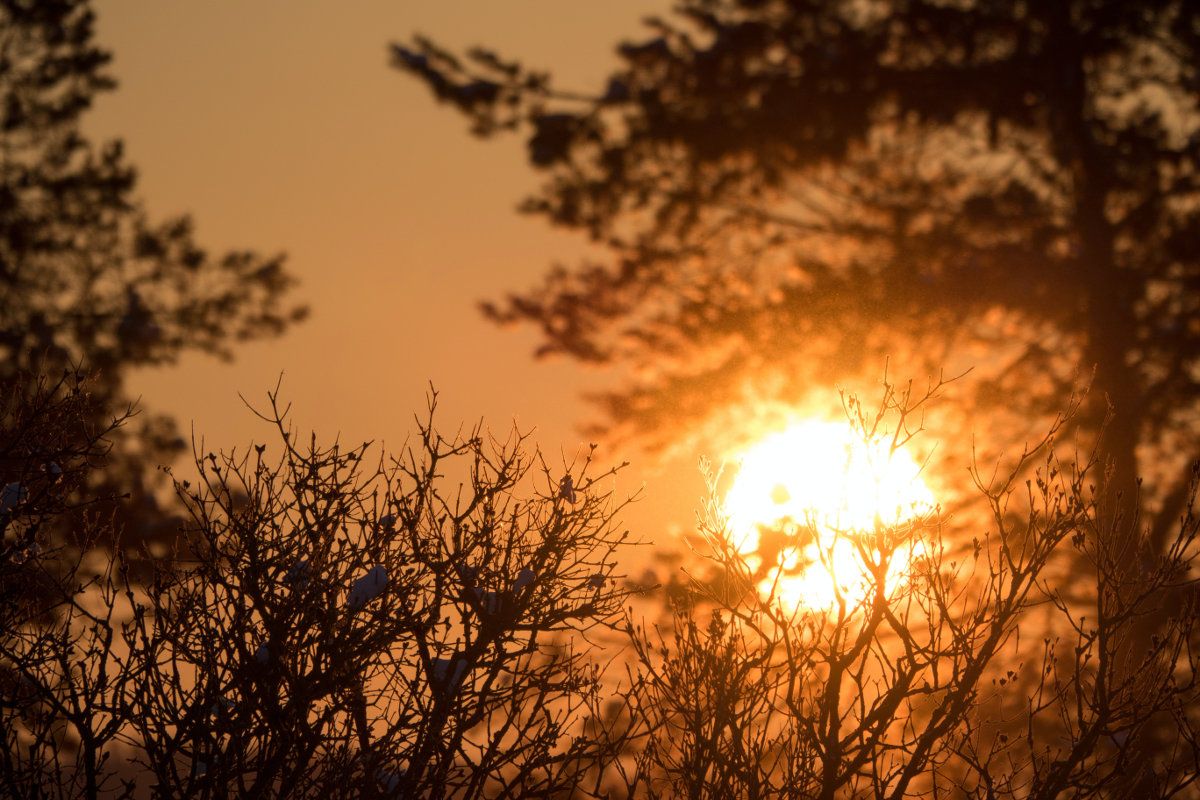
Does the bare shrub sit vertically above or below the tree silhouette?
below

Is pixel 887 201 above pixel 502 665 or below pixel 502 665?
above

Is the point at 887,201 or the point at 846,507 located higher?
the point at 887,201

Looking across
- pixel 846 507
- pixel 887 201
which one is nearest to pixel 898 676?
pixel 846 507

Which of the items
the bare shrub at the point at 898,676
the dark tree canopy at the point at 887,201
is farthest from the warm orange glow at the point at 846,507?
the dark tree canopy at the point at 887,201

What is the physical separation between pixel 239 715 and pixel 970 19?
11.8 m

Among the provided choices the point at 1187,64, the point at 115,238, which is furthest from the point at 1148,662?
the point at 115,238

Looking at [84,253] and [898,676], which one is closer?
[898,676]

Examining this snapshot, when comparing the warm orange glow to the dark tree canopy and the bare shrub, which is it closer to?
the bare shrub

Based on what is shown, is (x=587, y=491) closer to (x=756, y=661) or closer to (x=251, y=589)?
(x=756, y=661)

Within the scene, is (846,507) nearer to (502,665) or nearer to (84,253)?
(502,665)

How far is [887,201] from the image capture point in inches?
637

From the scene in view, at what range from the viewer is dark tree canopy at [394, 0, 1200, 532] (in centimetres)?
1525

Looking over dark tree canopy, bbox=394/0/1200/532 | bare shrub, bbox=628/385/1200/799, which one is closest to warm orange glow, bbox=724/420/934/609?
bare shrub, bbox=628/385/1200/799

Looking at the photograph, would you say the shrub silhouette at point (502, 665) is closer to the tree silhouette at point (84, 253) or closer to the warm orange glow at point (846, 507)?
the warm orange glow at point (846, 507)
